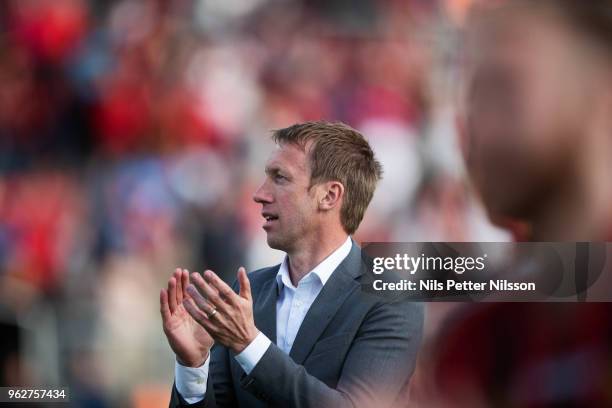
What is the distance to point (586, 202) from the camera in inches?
18.0

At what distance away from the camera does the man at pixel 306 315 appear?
1334mm

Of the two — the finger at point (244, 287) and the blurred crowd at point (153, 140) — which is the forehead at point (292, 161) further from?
the blurred crowd at point (153, 140)

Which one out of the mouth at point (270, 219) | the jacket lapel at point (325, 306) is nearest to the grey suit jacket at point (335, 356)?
the jacket lapel at point (325, 306)

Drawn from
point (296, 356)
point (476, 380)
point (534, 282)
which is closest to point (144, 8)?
point (296, 356)

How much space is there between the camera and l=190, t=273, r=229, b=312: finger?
4.20ft

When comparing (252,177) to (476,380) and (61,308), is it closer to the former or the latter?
(61,308)

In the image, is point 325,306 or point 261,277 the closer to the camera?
point 325,306

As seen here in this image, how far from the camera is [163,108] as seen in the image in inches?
89.4

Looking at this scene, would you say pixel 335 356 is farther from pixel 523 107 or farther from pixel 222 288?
pixel 523 107

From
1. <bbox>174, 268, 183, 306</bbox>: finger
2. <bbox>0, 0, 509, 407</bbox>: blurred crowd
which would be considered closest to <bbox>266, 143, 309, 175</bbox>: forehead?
<bbox>174, 268, 183, 306</bbox>: finger

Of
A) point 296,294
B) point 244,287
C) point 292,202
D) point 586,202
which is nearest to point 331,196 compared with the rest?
point 292,202

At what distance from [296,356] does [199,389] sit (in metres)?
0.16

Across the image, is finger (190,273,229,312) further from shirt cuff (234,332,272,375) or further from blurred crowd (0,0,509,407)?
blurred crowd (0,0,509,407)

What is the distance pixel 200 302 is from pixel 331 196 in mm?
323
